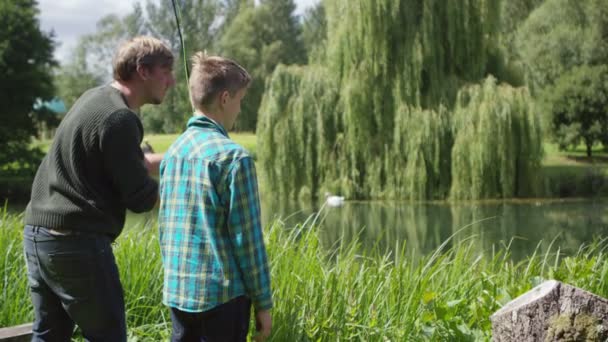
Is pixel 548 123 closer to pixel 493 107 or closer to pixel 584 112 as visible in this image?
pixel 584 112

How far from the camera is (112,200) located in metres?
2.27

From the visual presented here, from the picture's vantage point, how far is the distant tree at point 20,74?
23594 mm

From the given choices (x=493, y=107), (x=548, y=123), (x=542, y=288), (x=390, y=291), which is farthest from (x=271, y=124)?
(x=542, y=288)

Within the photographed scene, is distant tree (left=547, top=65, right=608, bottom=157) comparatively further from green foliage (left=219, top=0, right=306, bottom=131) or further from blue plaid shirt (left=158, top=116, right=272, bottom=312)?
blue plaid shirt (left=158, top=116, right=272, bottom=312)

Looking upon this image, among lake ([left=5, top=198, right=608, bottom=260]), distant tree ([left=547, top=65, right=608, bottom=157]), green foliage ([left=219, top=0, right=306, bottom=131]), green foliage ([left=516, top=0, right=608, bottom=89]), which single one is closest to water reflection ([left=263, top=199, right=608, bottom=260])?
lake ([left=5, top=198, right=608, bottom=260])

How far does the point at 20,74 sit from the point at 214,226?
76.7 feet

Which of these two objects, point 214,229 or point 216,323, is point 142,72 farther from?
point 216,323

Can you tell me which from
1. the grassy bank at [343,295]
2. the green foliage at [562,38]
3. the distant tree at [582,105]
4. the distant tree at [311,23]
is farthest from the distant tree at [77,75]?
the grassy bank at [343,295]

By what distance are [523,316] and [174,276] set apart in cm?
115

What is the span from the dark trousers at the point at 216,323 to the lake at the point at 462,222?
318 inches

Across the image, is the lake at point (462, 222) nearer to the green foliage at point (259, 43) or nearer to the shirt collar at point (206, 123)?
the shirt collar at point (206, 123)

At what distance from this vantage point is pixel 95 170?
220 cm

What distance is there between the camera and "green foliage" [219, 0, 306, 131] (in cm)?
3720

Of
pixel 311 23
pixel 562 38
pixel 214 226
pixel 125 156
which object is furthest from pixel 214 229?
pixel 311 23
